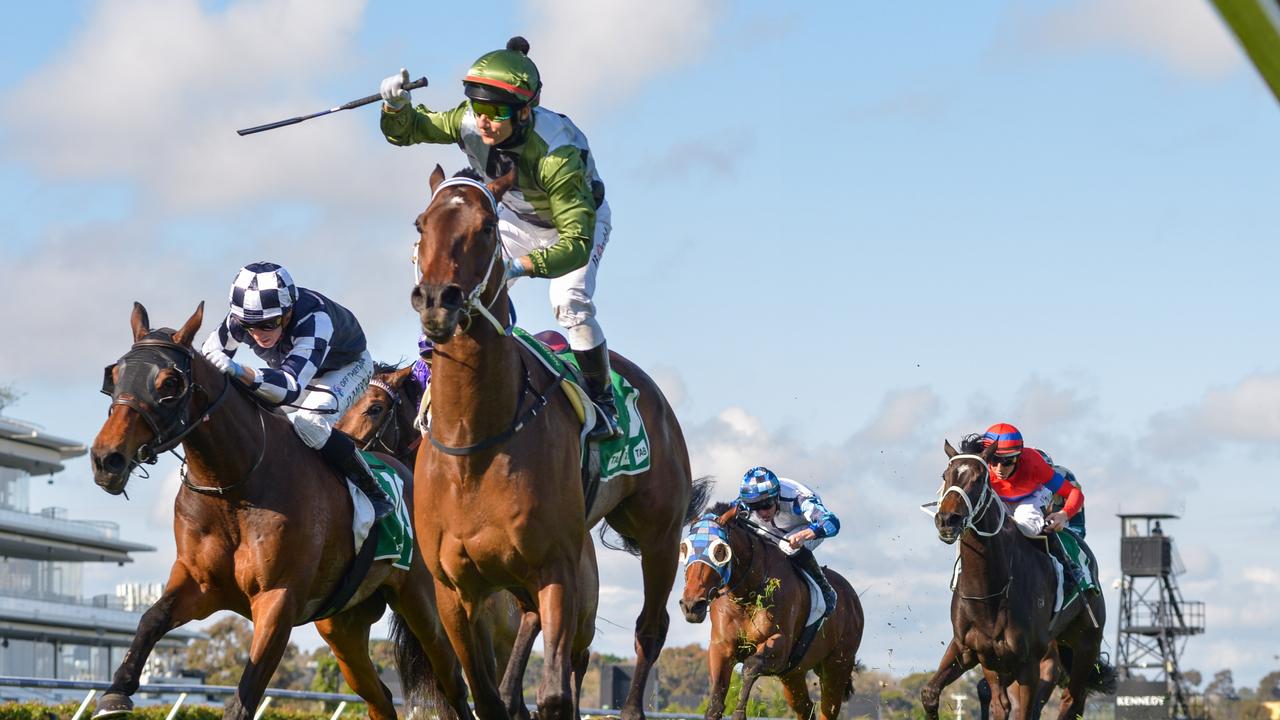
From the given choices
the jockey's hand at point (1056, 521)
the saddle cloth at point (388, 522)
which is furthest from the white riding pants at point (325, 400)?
the jockey's hand at point (1056, 521)

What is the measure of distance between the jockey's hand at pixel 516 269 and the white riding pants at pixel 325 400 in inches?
80.2

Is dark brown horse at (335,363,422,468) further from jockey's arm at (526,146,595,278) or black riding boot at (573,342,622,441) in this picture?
jockey's arm at (526,146,595,278)

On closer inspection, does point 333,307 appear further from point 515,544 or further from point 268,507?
point 515,544

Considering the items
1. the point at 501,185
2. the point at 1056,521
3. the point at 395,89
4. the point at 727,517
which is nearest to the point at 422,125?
the point at 395,89

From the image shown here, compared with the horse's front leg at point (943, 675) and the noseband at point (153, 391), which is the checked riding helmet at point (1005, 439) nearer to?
the horse's front leg at point (943, 675)

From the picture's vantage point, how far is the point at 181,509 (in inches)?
267

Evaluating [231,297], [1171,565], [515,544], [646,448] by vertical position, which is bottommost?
[515,544]

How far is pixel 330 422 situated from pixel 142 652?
1.53 m

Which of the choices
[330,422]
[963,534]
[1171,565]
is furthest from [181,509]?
[1171,565]

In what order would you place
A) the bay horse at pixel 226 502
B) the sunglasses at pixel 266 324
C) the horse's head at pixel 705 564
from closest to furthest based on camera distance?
1. the bay horse at pixel 226 502
2. the sunglasses at pixel 266 324
3. the horse's head at pixel 705 564

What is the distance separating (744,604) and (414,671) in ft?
14.3

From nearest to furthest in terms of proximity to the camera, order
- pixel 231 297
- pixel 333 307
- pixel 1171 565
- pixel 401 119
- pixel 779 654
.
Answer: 1. pixel 401 119
2. pixel 231 297
3. pixel 333 307
4. pixel 779 654
5. pixel 1171 565

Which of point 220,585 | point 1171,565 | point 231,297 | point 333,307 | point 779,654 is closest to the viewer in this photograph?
point 220,585

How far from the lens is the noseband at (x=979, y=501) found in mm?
10422
